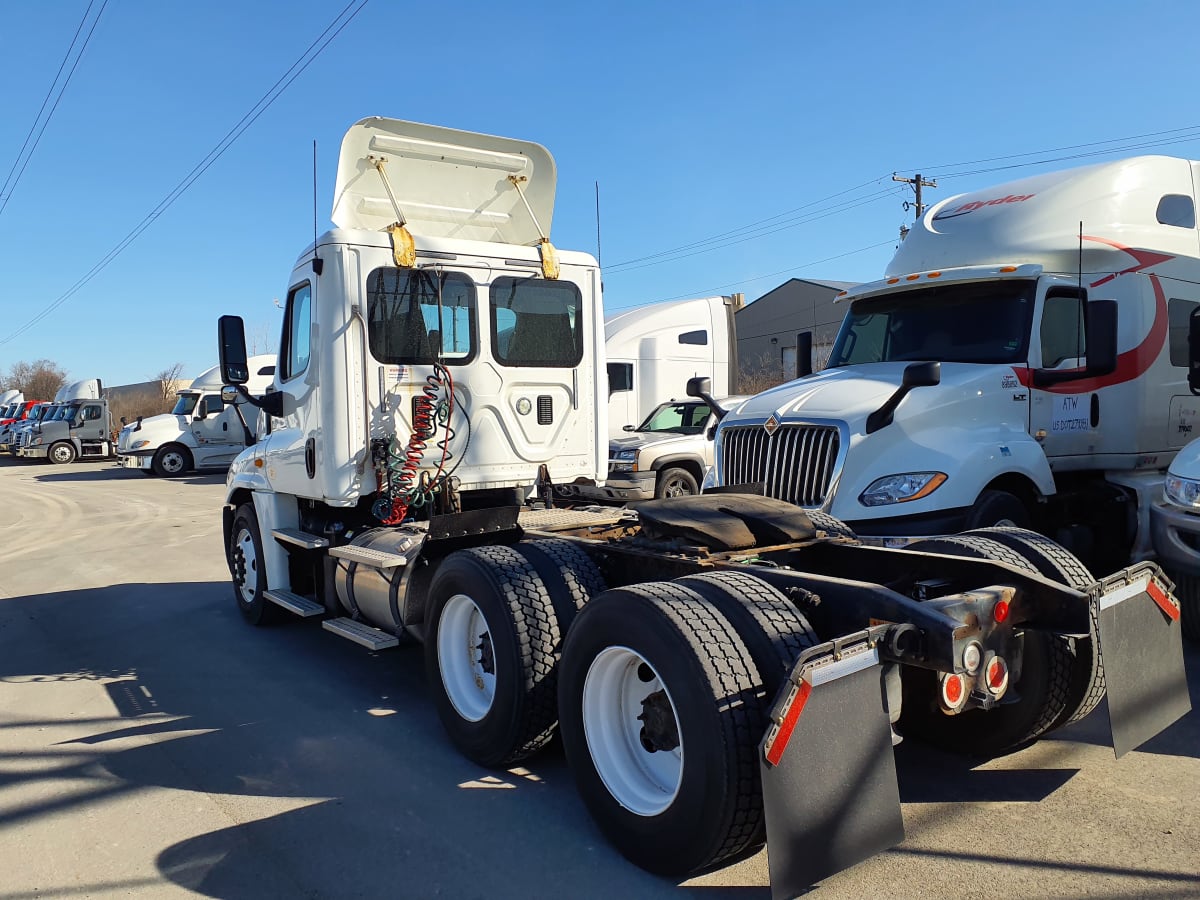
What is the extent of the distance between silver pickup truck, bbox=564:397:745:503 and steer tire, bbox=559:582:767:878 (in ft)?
29.6

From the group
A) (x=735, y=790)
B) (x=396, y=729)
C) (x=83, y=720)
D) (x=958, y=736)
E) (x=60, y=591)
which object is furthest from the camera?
(x=60, y=591)

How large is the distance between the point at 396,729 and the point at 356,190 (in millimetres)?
3743

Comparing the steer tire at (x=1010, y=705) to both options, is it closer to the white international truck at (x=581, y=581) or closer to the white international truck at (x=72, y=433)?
the white international truck at (x=581, y=581)

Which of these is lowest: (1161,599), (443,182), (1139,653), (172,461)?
(1139,653)

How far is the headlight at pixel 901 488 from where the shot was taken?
5.75 m

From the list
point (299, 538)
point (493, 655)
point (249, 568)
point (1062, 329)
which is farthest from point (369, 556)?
point (1062, 329)

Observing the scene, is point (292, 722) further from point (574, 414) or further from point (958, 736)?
point (958, 736)

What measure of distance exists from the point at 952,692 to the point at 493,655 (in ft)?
6.78

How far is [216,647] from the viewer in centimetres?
668

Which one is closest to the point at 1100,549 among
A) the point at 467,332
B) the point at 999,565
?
the point at 999,565

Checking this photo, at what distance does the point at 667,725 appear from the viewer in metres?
3.24

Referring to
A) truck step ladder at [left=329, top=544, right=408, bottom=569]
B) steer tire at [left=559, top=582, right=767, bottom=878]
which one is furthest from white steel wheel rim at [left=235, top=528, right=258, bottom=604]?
steer tire at [left=559, top=582, right=767, bottom=878]

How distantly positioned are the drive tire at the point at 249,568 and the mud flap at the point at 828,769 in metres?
5.30

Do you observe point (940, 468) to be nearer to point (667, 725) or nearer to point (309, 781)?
point (667, 725)
